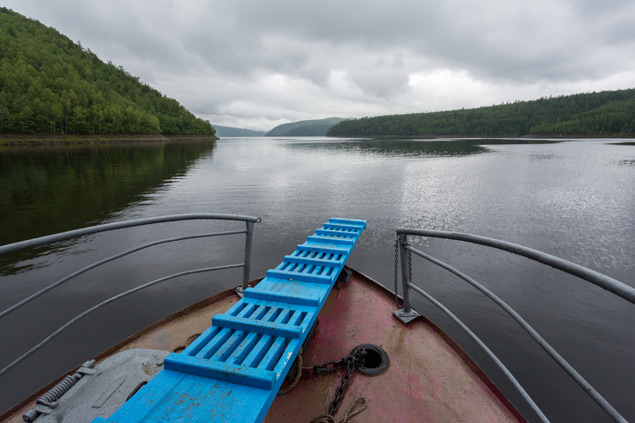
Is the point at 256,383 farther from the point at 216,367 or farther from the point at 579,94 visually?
the point at 579,94

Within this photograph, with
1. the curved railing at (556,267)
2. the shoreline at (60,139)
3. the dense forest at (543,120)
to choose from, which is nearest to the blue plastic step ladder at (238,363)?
the curved railing at (556,267)

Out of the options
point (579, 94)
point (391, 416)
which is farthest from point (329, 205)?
point (579, 94)

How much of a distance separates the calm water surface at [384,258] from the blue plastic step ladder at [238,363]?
5147 millimetres

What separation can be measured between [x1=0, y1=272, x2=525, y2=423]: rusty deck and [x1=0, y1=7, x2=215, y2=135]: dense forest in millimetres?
96887

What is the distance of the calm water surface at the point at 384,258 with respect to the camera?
6.01 meters

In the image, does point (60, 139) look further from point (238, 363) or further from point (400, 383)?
point (400, 383)

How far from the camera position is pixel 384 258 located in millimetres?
10812

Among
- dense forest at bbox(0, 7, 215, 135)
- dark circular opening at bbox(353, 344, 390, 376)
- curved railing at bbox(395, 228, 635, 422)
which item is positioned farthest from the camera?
dense forest at bbox(0, 7, 215, 135)

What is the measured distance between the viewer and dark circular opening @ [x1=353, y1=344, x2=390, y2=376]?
137 inches

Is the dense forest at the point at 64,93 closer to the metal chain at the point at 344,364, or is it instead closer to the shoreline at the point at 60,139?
the shoreline at the point at 60,139

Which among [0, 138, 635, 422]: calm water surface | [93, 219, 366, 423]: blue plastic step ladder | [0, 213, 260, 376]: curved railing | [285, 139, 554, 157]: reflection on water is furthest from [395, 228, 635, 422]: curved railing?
[285, 139, 554, 157]: reflection on water

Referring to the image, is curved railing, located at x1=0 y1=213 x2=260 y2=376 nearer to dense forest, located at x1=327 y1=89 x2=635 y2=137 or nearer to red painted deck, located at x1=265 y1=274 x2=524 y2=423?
red painted deck, located at x1=265 y1=274 x2=524 y2=423

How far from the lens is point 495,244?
2.57 m

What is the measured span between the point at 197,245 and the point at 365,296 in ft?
29.4
